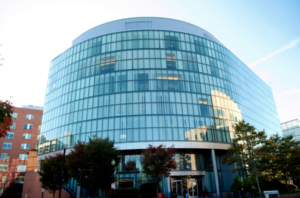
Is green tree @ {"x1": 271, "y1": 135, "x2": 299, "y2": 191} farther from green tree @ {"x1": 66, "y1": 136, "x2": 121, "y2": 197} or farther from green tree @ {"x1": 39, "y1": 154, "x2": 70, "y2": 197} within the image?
green tree @ {"x1": 39, "y1": 154, "x2": 70, "y2": 197}

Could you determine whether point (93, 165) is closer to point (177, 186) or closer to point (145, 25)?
Result: point (177, 186)

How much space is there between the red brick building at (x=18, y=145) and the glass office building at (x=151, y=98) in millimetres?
30048

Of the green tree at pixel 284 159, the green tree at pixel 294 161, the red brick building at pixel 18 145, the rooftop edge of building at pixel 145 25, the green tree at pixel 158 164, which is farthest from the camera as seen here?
the red brick building at pixel 18 145

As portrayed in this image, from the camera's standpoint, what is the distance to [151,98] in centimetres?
4394

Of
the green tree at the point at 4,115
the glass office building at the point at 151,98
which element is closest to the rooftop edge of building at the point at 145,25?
the glass office building at the point at 151,98

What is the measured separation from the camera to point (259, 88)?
252 feet

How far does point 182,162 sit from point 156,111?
1115cm

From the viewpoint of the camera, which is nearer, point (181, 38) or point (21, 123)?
point (181, 38)

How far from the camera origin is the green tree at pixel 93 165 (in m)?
27.2

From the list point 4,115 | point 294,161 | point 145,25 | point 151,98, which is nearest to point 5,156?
point 151,98

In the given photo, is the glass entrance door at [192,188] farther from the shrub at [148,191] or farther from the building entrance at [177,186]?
the shrub at [148,191]

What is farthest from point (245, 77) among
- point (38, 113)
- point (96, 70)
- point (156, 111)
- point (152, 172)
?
point (38, 113)

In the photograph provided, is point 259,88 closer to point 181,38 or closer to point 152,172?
point 181,38

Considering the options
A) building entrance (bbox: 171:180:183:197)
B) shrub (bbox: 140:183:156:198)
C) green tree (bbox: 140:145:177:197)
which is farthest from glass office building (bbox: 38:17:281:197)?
green tree (bbox: 140:145:177:197)
